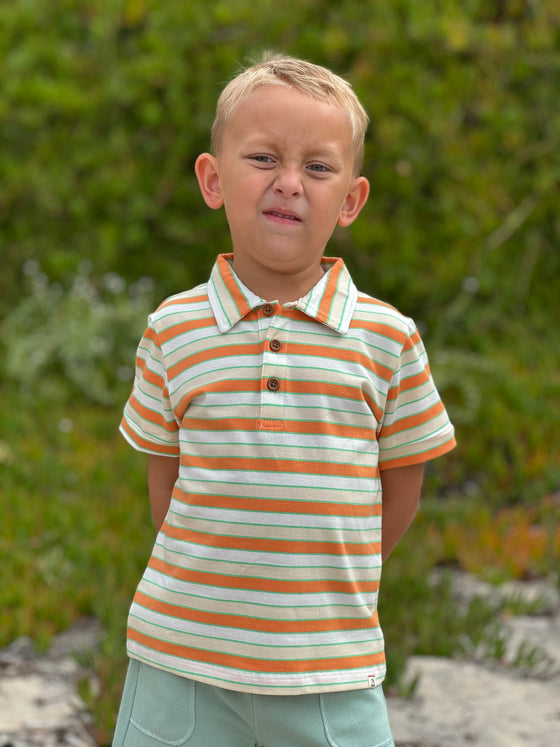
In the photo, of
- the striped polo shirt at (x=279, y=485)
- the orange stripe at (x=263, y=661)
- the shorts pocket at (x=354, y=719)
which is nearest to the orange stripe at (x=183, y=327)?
the striped polo shirt at (x=279, y=485)

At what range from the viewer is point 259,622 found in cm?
163

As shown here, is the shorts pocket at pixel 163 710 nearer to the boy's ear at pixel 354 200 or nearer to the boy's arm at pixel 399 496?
the boy's arm at pixel 399 496

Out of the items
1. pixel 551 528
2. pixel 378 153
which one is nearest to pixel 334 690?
pixel 551 528

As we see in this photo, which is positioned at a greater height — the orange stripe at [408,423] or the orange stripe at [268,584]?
the orange stripe at [408,423]

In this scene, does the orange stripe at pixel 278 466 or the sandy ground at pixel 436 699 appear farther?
the sandy ground at pixel 436 699

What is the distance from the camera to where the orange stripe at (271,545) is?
1.64m

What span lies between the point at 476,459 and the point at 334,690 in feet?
9.93

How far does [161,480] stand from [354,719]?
0.59 m

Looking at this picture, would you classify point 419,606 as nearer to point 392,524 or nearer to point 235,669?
point 392,524

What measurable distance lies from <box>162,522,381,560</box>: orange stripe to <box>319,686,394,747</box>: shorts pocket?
0.22 metres

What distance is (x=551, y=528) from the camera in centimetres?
390

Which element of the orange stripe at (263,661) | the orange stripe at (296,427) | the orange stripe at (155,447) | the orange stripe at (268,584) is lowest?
the orange stripe at (263,661)

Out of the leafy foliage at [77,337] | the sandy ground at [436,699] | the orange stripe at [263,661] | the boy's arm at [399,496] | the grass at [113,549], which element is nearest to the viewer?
the orange stripe at [263,661]

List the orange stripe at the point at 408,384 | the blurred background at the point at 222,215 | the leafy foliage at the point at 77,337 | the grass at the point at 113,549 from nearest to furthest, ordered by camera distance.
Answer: the orange stripe at the point at 408,384, the grass at the point at 113,549, the blurred background at the point at 222,215, the leafy foliage at the point at 77,337
